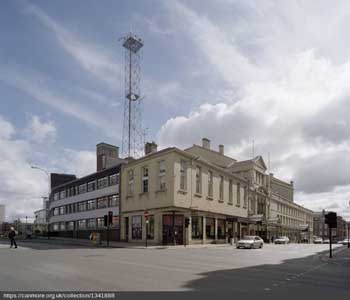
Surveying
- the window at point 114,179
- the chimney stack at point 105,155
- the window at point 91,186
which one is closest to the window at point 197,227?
the window at point 114,179

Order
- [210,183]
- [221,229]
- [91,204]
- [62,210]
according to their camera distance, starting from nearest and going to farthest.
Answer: [210,183] → [221,229] → [91,204] → [62,210]

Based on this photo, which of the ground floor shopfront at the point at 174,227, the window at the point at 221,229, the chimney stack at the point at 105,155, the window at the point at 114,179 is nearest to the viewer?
the ground floor shopfront at the point at 174,227

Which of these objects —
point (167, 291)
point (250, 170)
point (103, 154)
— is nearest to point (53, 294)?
point (167, 291)

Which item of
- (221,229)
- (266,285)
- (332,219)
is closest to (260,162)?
(221,229)

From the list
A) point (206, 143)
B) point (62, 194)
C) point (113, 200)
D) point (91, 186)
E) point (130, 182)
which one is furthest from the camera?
point (62, 194)

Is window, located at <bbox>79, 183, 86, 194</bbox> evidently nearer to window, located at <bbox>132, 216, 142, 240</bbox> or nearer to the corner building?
the corner building

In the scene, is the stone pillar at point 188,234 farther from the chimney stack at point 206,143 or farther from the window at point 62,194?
the window at point 62,194

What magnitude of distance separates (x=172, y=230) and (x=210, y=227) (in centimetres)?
950

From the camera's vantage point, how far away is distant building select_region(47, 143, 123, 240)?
61.9 m

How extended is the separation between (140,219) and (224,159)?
27916 mm

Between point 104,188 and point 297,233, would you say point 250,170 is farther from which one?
point 297,233

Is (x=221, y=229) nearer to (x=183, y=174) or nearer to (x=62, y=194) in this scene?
(x=183, y=174)

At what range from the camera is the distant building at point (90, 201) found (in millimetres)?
61906

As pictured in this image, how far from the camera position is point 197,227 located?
5519 cm
